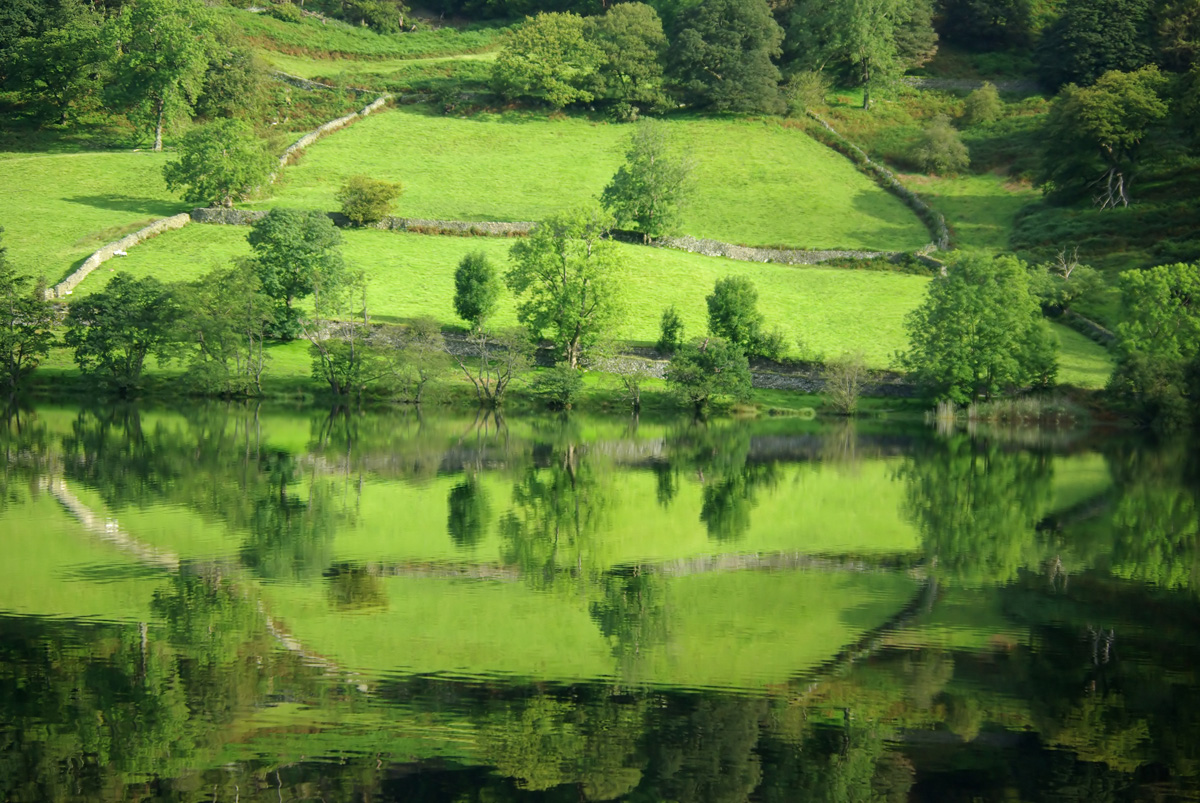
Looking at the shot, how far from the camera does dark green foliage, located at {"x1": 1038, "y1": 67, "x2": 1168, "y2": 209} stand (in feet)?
265

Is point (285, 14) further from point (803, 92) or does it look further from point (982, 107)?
point (982, 107)

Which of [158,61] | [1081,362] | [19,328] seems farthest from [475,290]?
[158,61]

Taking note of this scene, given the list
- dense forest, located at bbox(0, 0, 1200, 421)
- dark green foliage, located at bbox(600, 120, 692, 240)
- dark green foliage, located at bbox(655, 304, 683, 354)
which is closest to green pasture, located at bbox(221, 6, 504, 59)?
dense forest, located at bbox(0, 0, 1200, 421)

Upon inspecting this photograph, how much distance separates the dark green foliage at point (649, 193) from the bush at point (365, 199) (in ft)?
46.2

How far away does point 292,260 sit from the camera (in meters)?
56.6

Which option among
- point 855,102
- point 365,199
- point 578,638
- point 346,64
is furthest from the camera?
point 346,64

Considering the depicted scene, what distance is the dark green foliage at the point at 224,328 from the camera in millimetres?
51219

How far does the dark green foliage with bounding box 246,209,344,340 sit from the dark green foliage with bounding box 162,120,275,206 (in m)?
15.5

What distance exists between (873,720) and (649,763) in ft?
9.97

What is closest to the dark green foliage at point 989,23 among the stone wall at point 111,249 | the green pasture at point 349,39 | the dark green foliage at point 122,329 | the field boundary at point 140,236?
the green pasture at point 349,39

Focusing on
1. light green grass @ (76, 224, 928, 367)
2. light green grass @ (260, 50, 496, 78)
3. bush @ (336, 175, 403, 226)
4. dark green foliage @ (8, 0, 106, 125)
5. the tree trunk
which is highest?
light green grass @ (260, 50, 496, 78)

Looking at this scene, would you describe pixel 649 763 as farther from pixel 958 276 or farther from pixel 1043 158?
pixel 1043 158

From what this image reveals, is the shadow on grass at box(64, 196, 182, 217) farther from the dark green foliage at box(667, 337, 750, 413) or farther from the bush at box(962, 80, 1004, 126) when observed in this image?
the bush at box(962, 80, 1004, 126)

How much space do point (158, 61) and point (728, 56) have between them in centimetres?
4702
